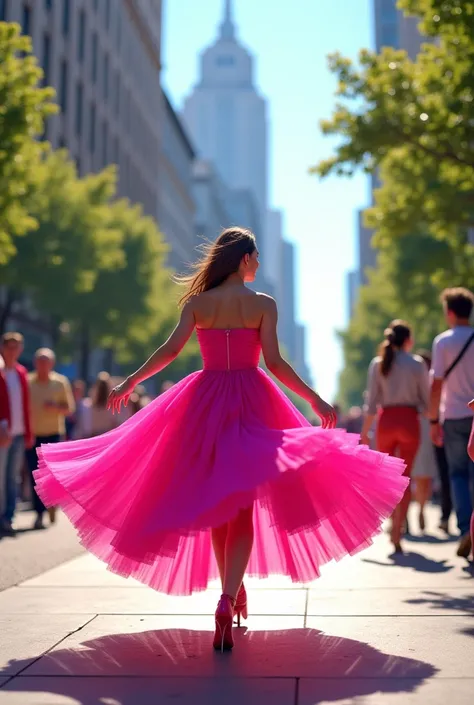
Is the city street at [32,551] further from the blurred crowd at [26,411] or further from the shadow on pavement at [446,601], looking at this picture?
the shadow on pavement at [446,601]

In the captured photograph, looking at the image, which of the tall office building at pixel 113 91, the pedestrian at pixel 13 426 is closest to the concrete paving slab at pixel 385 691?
the pedestrian at pixel 13 426

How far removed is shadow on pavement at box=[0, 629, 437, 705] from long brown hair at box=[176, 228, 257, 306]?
173 cm

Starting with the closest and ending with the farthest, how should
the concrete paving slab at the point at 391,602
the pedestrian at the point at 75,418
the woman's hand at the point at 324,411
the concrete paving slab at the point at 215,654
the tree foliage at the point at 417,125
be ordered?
the concrete paving slab at the point at 215,654, the woman's hand at the point at 324,411, the concrete paving slab at the point at 391,602, the tree foliage at the point at 417,125, the pedestrian at the point at 75,418

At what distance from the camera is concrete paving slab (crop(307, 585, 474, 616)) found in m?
6.35

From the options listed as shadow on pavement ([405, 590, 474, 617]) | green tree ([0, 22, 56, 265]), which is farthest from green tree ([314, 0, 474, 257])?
shadow on pavement ([405, 590, 474, 617])

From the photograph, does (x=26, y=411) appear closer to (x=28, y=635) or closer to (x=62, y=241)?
(x=28, y=635)

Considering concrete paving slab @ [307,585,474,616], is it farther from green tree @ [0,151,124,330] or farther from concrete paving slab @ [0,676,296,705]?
green tree @ [0,151,124,330]

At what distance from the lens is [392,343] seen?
33.7 feet

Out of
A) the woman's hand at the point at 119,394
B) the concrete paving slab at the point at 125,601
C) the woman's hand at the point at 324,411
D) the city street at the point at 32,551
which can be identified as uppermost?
the woman's hand at the point at 119,394

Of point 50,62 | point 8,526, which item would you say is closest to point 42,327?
point 50,62

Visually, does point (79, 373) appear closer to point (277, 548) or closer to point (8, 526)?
point (8, 526)

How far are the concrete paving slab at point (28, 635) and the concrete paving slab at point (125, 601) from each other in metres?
0.27

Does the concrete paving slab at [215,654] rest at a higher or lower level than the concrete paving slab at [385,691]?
lower

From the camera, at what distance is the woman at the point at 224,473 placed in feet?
16.5
